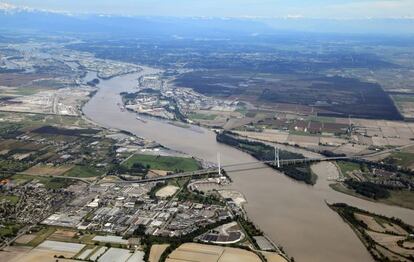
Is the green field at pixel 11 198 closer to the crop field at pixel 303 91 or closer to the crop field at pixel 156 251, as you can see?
the crop field at pixel 156 251

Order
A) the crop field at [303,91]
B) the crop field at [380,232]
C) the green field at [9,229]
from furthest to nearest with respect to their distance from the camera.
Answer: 1. the crop field at [303,91]
2. the green field at [9,229]
3. the crop field at [380,232]

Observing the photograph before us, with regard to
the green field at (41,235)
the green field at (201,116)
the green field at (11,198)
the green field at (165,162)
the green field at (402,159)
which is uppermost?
the green field at (402,159)

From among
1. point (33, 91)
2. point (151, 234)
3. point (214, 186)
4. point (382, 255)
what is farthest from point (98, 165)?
point (33, 91)

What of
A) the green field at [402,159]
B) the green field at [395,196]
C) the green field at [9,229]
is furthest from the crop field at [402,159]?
the green field at [9,229]

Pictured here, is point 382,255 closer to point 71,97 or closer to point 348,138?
point 348,138

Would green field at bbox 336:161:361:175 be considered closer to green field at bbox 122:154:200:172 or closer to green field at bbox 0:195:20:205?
green field at bbox 122:154:200:172

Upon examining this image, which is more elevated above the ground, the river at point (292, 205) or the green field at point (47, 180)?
the river at point (292, 205)

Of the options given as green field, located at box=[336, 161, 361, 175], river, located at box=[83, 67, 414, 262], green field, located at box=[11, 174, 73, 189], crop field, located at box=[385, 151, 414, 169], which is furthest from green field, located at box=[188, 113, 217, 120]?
green field, located at box=[11, 174, 73, 189]
